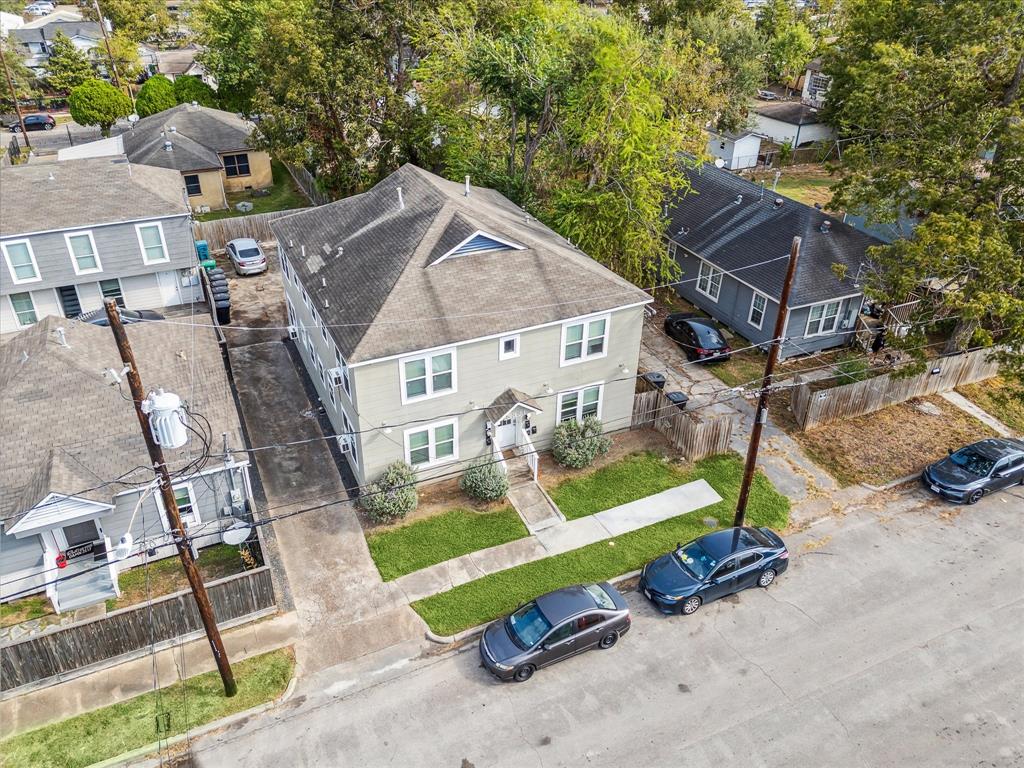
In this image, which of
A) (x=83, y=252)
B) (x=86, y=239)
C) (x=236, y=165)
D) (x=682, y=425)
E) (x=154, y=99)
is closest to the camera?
(x=682, y=425)

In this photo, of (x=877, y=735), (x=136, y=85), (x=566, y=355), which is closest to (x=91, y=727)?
(x=566, y=355)

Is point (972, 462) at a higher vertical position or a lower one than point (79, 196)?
lower

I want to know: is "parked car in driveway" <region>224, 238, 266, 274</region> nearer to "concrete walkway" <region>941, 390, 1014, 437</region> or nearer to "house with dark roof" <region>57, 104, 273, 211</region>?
"house with dark roof" <region>57, 104, 273, 211</region>

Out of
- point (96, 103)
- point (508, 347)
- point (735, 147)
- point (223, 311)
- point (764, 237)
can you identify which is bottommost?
point (223, 311)

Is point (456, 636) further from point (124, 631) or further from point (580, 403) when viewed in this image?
point (580, 403)

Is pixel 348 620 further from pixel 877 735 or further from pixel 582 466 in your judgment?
pixel 877 735

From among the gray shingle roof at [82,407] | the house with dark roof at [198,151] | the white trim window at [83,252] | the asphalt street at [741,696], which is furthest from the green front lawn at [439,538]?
the house with dark roof at [198,151]

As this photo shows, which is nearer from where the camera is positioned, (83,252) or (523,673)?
(523,673)

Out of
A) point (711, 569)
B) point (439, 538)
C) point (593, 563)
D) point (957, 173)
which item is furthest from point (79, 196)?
point (957, 173)
